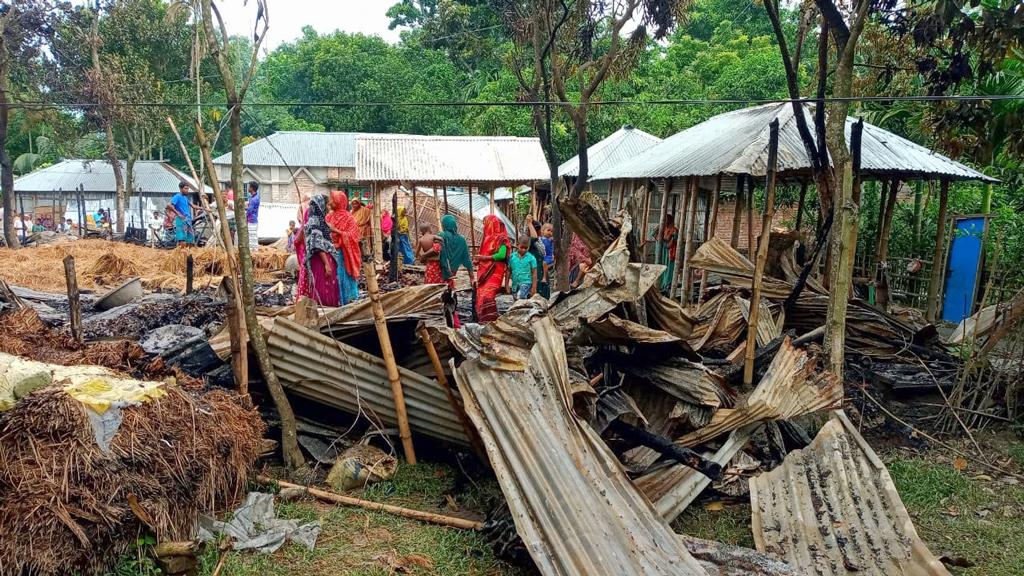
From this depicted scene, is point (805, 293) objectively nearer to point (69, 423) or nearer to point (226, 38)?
point (226, 38)

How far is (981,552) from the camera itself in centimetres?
443

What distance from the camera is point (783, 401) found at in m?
4.89

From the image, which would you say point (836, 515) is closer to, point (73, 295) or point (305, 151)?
point (73, 295)

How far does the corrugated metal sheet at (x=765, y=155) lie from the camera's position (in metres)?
9.09

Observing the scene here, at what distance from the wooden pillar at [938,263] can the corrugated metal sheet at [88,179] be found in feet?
104

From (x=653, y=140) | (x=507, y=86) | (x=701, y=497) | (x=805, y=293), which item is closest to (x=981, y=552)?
(x=701, y=497)

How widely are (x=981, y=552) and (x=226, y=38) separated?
581 centimetres

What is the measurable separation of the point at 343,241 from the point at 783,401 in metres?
5.05

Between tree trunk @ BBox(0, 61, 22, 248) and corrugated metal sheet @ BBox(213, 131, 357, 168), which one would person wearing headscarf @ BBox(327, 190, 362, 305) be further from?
corrugated metal sheet @ BBox(213, 131, 357, 168)

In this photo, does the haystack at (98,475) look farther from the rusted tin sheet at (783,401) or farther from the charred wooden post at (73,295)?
the rusted tin sheet at (783,401)

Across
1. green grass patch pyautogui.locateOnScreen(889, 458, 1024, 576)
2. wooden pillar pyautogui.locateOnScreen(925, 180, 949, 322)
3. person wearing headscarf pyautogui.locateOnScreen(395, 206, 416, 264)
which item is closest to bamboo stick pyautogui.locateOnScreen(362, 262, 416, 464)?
green grass patch pyautogui.locateOnScreen(889, 458, 1024, 576)

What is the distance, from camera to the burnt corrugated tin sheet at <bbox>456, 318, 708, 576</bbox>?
3498 millimetres

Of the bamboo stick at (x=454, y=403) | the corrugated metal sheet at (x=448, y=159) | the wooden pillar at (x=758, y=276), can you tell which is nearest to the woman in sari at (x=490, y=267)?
the wooden pillar at (x=758, y=276)

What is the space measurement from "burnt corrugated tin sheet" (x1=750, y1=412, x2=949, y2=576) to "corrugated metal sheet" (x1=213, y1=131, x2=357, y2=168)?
100 feet
